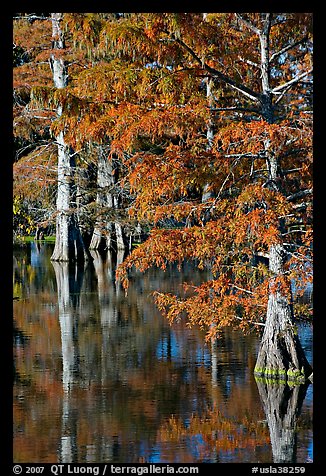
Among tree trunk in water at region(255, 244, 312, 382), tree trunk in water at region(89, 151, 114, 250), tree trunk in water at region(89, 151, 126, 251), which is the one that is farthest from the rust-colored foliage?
tree trunk in water at region(89, 151, 114, 250)

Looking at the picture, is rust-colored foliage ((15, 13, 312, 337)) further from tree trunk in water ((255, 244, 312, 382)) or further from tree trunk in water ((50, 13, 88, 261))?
tree trunk in water ((50, 13, 88, 261))

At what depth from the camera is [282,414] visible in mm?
10531

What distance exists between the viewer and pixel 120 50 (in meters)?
12.0

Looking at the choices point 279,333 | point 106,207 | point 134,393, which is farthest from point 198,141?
point 106,207

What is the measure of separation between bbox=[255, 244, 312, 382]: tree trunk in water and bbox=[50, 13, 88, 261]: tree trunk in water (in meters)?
21.0

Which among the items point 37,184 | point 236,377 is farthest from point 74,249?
point 236,377

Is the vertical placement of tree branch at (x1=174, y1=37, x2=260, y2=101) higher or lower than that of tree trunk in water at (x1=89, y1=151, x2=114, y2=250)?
lower

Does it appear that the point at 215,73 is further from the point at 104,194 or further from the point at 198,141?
the point at 104,194

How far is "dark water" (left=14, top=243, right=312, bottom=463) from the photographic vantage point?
9.22m

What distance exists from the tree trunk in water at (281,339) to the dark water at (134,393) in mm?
401

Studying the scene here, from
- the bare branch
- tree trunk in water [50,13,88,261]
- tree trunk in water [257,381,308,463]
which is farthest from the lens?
tree trunk in water [50,13,88,261]

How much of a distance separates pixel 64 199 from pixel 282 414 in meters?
23.8

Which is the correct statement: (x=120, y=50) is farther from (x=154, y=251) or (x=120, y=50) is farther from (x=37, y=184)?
(x=37, y=184)

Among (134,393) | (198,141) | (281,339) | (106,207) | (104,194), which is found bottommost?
(134,393)
